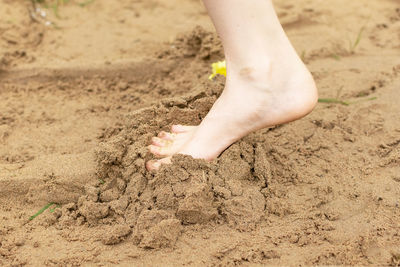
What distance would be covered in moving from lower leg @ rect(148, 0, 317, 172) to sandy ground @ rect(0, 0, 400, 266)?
0.10 meters

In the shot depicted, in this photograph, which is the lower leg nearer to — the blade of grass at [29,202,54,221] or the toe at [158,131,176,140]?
the toe at [158,131,176,140]

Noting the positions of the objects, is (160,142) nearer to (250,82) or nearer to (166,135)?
(166,135)

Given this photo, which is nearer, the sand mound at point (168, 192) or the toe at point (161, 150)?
the sand mound at point (168, 192)

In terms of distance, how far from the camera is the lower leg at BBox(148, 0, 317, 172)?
1.52 meters

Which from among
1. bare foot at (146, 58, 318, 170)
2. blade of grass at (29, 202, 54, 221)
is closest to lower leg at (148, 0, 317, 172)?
bare foot at (146, 58, 318, 170)

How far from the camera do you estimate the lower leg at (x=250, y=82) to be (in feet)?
4.99

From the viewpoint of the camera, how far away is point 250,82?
1610mm

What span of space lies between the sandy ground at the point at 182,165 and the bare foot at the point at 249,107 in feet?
0.23

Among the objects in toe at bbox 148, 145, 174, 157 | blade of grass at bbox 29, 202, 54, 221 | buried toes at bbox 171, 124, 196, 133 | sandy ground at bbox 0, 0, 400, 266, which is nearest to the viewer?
sandy ground at bbox 0, 0, 400, 266

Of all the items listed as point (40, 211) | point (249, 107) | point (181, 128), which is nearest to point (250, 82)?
point (249, 107)

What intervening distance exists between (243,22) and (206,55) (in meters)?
1.00

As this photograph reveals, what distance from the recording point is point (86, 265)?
141cm

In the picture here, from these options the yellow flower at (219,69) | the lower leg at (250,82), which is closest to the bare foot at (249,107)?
the lower leg at (250,82)

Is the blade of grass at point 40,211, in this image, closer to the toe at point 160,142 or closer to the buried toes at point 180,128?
the toe at point 160,142
